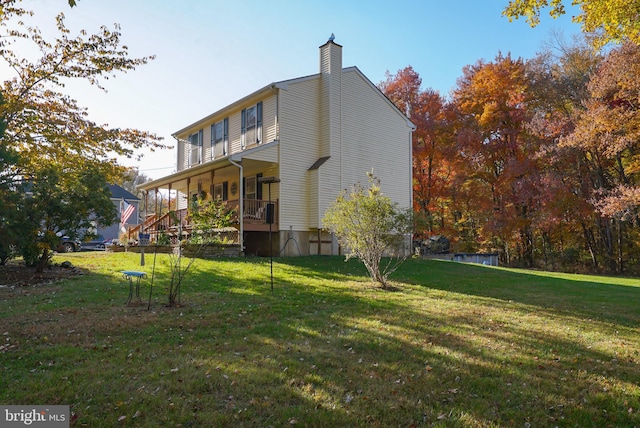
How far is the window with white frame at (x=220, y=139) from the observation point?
1961 cm

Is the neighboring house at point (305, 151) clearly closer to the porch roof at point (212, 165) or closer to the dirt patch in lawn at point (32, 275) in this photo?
the porch roof at point (212, 165)

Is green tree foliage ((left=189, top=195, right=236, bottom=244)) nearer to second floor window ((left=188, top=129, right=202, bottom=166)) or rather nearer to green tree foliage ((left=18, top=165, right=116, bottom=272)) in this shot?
green tree foliage ((left=18, top=165, right=116, bottom=272))

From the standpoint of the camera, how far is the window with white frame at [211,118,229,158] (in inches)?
772

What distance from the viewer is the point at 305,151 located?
16.9 metres

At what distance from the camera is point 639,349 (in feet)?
17.4

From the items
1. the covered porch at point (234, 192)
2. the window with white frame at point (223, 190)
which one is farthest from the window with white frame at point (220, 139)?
the window with white frame at point (223, 190)

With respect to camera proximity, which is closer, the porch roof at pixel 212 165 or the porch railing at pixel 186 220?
the porch roof at pixel 212 165

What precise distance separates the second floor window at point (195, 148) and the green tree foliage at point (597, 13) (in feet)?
54.6

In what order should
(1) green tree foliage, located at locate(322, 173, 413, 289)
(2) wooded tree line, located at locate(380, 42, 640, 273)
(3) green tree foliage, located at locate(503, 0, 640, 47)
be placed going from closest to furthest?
(3) green tree foliage, located at locate(503, 0, 640, 47)
(1) green tree foliage, located at locate(322, 173, 413, 289)
(2) wooded tree line, located at locate(380, 42, 640, 273)

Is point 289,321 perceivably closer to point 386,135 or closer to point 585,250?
point 386,135

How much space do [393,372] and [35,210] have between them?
1024 cm

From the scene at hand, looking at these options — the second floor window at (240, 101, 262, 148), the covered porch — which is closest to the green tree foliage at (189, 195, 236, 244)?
the covered porch

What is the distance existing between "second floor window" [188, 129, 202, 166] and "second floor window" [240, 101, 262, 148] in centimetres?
420

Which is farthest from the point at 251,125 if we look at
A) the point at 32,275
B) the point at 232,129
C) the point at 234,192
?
the point at 32,275
